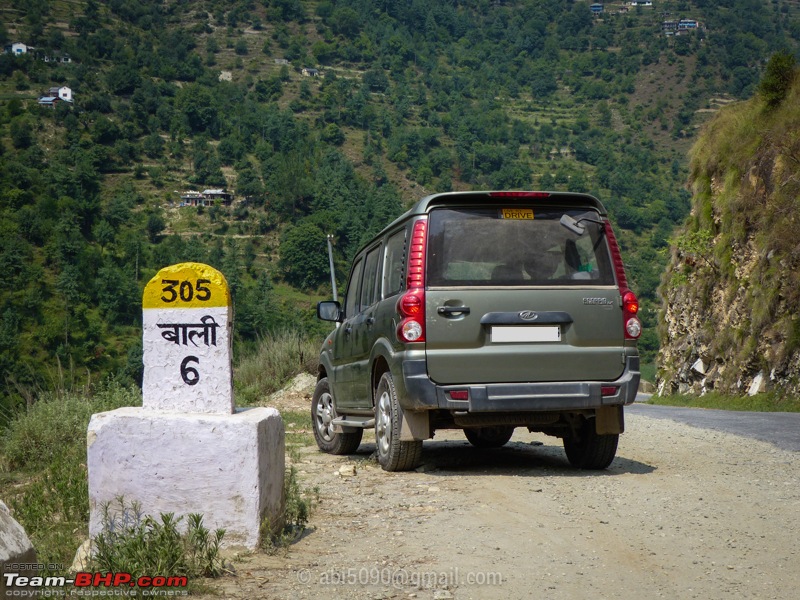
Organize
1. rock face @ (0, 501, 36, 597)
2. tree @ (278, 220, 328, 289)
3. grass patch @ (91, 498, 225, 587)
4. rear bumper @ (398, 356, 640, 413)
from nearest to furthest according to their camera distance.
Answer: rock face @ (0, 501, 36, 597) → grass patch @ (91, 498, 225, 587) → rear bumper @ (398, 356, 640, 413) → tree @ (278, 220, 328, 289)

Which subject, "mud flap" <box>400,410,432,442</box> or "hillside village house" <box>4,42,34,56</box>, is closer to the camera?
"mud flap" <box>400,410,432,442</box>

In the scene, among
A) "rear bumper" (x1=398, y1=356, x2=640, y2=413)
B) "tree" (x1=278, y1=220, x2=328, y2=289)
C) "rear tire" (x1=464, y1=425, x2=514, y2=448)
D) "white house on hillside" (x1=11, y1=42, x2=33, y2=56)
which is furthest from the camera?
"white house on hillside" (x1=11, y1=42, x2=33, y2=56)

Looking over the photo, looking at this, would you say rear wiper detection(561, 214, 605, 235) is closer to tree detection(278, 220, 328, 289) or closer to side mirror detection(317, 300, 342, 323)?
side mirror detection(317, 300, 342, 323)

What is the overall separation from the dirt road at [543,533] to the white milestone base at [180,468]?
12.9 inches

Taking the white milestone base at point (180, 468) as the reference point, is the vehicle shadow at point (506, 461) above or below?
below

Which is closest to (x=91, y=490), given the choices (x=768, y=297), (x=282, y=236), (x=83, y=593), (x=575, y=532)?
(x=83, y=593)

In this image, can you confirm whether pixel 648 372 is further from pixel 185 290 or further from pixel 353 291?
pixel 185 290

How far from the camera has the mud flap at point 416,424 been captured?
7965 mm

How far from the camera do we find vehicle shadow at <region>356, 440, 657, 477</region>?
8398 millimetres

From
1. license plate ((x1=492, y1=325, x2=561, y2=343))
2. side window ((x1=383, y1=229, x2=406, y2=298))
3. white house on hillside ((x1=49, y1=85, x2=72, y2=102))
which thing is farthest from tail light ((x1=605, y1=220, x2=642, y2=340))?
white house on hillside ((x1=49, y1=85, x2=72, y2=102))

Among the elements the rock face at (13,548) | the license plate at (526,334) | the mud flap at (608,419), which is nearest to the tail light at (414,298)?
the license plate at (526,334)

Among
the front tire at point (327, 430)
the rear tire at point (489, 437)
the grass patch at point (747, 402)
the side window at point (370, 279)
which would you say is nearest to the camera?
the side window at point (370, 279)

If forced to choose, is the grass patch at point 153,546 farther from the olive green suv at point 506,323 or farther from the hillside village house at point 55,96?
the hillside village house at point 55,96

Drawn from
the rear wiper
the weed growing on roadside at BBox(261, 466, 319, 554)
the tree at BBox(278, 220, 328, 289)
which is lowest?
the tree at BBox(278, 220, 328, 289)
